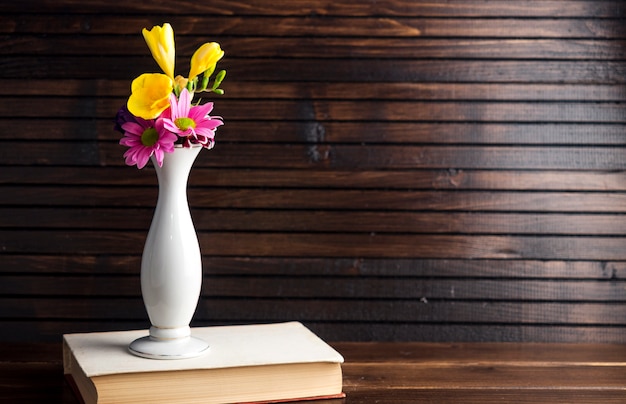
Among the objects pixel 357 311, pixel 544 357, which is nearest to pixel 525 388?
pixel 544 357

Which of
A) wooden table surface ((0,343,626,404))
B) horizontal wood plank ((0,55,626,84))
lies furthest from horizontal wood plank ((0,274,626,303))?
horizontal wood plank ((0,55,626,84))

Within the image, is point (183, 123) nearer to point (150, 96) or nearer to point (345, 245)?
point (150, 96)

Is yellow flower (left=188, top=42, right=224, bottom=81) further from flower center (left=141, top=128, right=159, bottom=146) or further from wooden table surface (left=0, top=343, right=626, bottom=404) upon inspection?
wooden table surface (left=0, top=343, right=626, bottom=404)

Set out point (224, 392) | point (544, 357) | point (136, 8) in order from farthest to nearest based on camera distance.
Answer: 1. point (136, 8)
2. point (544, 357)
3. point (224, 392)

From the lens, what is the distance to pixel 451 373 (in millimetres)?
1343

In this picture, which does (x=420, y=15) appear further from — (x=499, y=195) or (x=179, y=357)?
(x=179, y=357)

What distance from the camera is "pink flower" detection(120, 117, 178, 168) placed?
1.11m

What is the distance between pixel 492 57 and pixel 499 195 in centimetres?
28

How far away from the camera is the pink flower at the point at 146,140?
111cm

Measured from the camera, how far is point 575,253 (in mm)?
1820

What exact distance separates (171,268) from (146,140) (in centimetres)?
16

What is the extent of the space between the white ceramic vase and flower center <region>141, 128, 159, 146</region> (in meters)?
0.03

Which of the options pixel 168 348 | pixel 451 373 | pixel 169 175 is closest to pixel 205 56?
pixel 169 175

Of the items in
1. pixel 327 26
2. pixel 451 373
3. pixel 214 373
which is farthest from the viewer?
pixel 327 26
